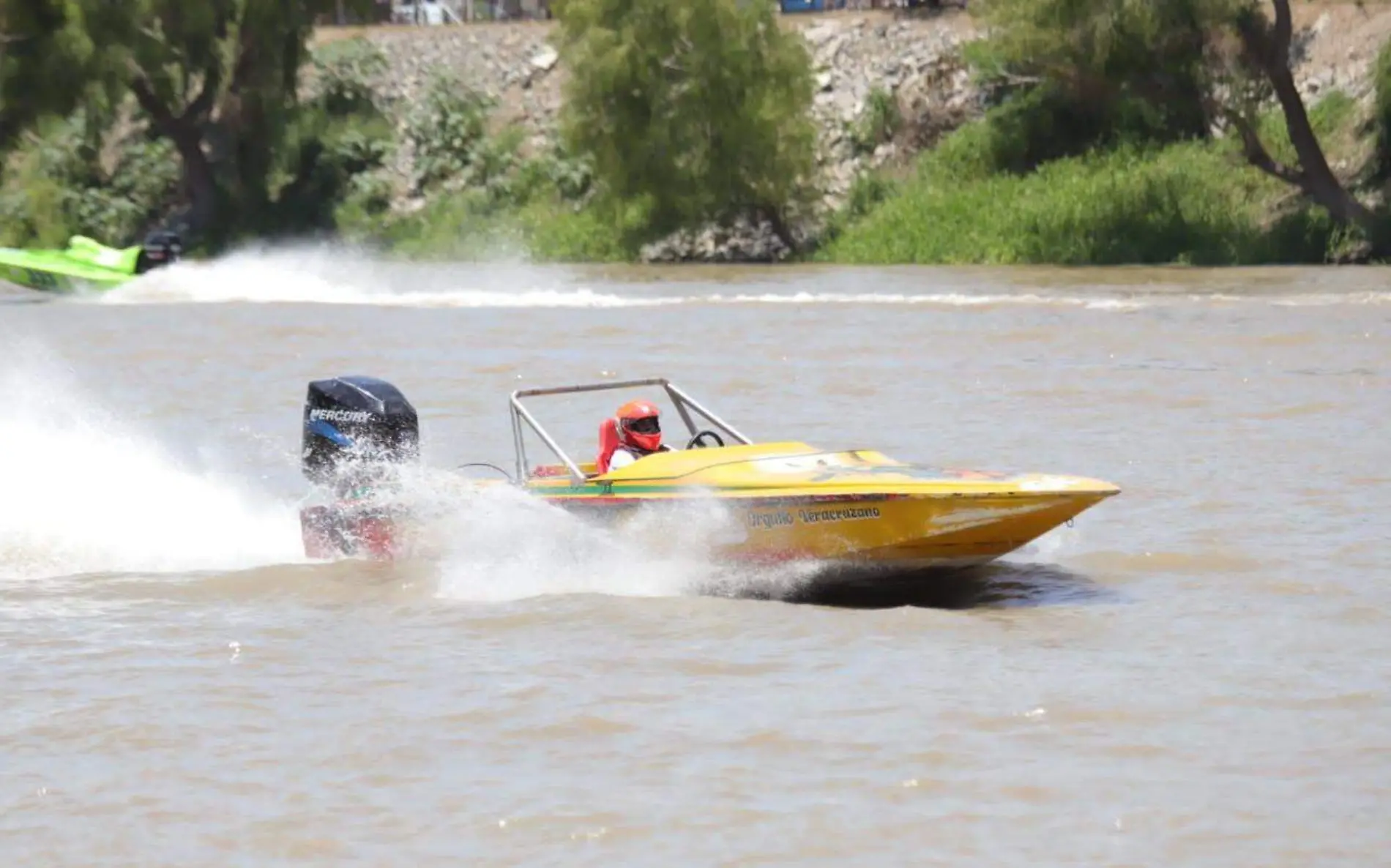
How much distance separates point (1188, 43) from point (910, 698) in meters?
30.6

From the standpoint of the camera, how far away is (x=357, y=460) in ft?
39.9

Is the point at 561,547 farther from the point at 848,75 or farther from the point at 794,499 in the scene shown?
the point at 848,75

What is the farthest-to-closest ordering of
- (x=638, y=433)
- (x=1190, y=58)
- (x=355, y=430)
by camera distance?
(x=1190, y=58) → (x=355, y=430) → (x=638, y=433)

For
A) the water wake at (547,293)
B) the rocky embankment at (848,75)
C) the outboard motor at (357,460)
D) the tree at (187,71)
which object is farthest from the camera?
the tree at (187,71)

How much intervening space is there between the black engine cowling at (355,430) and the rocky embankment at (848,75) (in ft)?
106

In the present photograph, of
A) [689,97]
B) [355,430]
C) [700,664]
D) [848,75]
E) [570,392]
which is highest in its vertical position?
[848,75]

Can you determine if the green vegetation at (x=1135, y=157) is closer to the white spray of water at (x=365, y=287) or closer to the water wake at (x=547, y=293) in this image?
the water wake at (x=547, y=293)

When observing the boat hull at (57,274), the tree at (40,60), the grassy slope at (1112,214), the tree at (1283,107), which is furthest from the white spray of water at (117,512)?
the tree at (40,60)

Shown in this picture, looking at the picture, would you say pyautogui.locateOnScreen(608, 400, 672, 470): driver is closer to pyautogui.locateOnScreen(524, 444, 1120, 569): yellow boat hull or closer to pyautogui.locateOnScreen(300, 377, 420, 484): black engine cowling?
pyautogui.locateOnScreen(524, 444, 1120, 569): yellow boat hull

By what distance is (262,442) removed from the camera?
1741 centimetres

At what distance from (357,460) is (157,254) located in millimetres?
27219

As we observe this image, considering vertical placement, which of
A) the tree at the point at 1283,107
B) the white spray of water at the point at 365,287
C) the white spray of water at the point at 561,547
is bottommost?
the white spray of water at the point at 365,287

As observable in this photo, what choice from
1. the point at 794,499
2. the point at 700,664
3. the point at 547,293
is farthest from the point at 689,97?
the point at 700,664

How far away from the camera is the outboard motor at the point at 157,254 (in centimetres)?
3716
